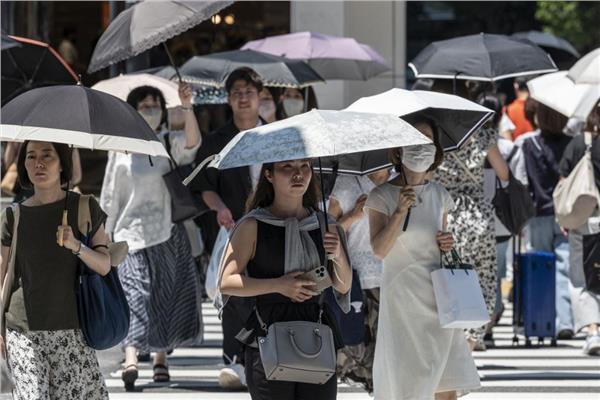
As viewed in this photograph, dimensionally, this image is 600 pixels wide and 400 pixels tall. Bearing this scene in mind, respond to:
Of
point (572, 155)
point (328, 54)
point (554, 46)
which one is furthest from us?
point (554, 46)

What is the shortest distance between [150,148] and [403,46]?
16.0m

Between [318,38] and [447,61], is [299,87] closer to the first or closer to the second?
[447,61]

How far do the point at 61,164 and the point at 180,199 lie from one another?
127 inches

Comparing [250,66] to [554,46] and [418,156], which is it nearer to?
[418,156]

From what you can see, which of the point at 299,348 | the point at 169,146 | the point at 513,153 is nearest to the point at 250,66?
the point at 169,146

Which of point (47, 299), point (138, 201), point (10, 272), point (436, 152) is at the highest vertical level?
point (436, 152)

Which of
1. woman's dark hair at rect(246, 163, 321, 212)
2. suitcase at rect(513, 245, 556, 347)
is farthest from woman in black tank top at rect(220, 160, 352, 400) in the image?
suitcase at rect(513, 245, 556, 347)

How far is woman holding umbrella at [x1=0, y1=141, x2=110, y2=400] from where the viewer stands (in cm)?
725

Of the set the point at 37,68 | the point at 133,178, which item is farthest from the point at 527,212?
the point at 37,68

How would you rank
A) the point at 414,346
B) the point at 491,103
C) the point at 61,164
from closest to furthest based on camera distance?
the point at 61,164
the point at 414,346
the point at 491,103

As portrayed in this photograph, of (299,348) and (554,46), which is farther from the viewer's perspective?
(554,46)

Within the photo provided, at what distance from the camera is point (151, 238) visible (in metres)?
10.9

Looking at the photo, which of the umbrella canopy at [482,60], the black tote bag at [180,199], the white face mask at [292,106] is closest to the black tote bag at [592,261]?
the umbrella canopy at [482,60]

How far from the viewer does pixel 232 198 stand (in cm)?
1045
